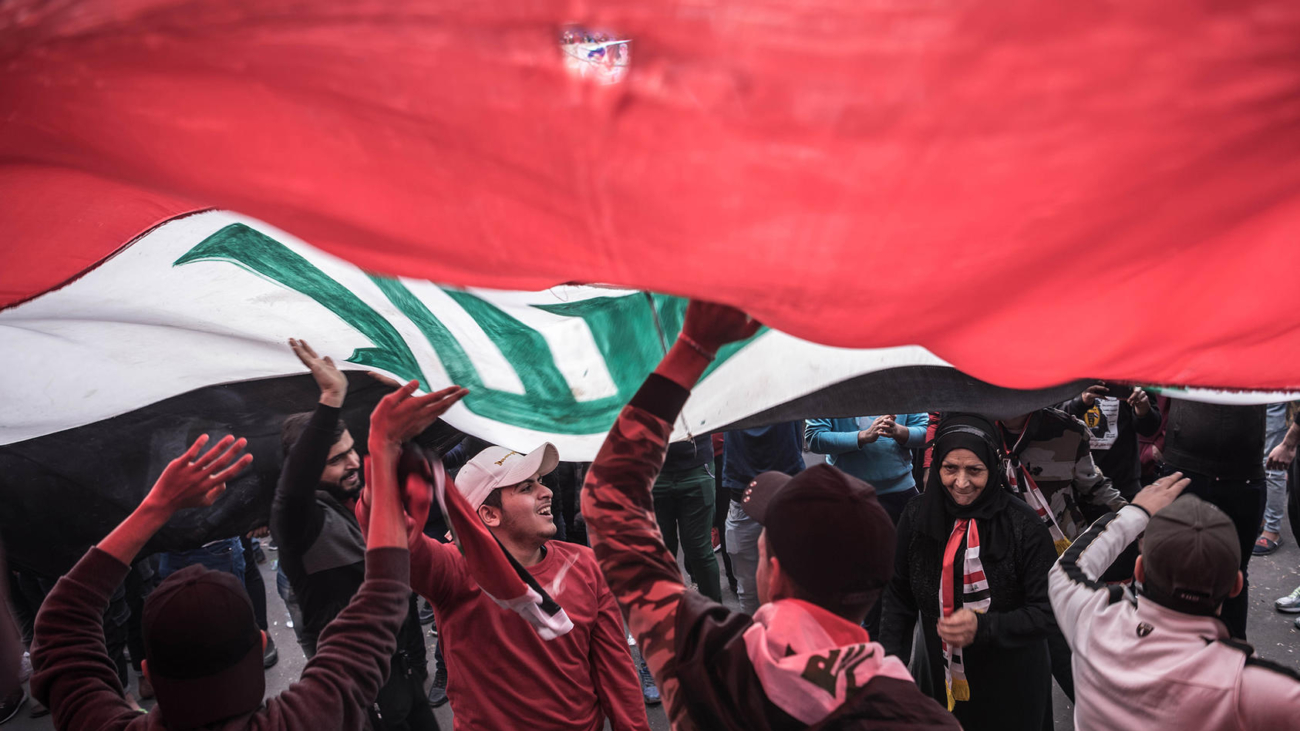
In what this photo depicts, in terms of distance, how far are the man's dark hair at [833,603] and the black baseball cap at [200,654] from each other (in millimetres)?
986

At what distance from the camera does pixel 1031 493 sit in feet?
10.5

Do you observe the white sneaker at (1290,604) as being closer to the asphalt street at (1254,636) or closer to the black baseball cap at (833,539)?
the asphalt street at (1254,636)

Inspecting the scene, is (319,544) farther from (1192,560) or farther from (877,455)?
(877,455)

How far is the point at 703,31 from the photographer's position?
756 millimetres

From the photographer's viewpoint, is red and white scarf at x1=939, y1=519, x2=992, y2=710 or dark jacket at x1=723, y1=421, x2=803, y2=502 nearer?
red and white scarf at x1=939, y1=519, x2=992, y2=710

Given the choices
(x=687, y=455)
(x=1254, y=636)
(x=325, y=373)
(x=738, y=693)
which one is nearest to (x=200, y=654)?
(x=325, y=373)

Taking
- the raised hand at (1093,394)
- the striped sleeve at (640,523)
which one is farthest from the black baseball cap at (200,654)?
the raised hand at (1093,394)

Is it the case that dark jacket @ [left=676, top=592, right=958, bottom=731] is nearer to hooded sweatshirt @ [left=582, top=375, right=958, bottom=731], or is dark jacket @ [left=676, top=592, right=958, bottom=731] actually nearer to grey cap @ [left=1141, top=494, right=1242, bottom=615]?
hooded sweatshirt @ [left=582, top=375, right=958, bottom=731]

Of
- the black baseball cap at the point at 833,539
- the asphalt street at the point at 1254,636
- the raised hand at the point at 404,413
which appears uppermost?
the raised hand at the point at 404,413

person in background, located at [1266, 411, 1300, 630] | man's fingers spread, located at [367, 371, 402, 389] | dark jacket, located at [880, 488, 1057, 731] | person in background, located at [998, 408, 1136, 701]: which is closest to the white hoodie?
dark jacket, located at [880, 488, 1057, 731]

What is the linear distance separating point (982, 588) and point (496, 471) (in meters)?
1.59

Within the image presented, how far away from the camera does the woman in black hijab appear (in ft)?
8.78

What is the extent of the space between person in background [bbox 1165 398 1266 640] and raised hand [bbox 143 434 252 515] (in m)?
3.85

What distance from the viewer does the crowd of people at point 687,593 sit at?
141 cm
